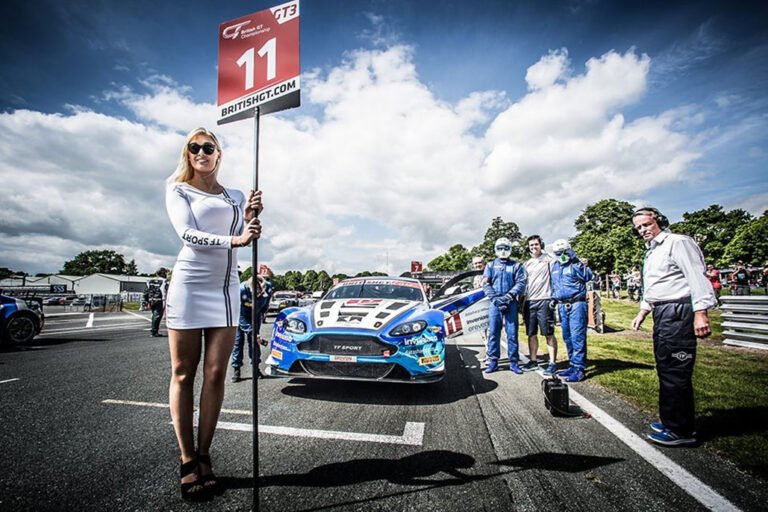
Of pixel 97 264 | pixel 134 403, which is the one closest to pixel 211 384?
pixel 134 403

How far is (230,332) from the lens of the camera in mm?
2078

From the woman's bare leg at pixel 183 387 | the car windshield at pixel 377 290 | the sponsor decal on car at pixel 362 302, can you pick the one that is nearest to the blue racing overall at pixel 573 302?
the car windshield at pixel 377 290

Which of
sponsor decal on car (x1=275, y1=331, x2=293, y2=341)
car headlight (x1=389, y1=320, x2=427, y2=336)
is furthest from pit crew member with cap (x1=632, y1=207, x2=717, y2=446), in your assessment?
sponsor decal on car (x1=275, y1=331, x2=293, y2=341)

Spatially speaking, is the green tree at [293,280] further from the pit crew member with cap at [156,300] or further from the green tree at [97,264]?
the pit crew member with cap at [156,300]

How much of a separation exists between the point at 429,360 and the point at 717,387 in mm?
3322

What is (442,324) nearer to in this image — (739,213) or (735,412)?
(735,412)

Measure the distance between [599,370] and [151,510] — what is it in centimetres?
524

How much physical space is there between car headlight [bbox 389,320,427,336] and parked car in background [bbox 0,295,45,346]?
865cm

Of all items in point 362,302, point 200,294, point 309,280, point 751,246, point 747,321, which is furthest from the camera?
point 309,280

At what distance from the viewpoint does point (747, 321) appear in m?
6.76

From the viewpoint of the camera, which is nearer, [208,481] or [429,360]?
[208,481]

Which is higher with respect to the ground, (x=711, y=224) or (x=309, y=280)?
(x=711, y=224)

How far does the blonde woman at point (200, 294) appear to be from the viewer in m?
1.89

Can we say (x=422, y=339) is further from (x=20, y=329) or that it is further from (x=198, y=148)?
(x=20, y=329)
